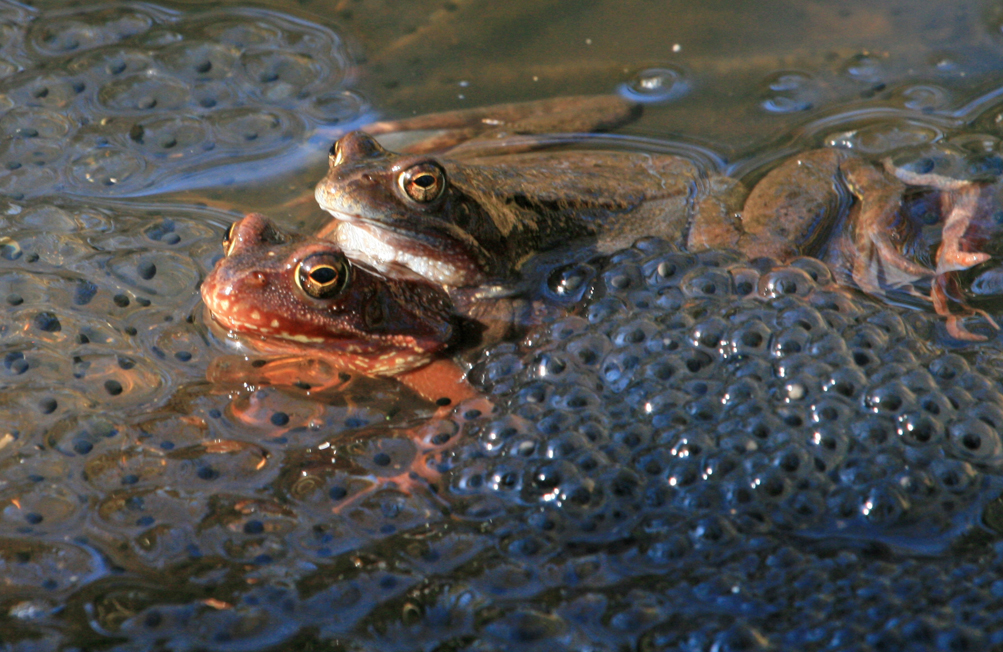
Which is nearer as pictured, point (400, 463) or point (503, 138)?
point (400, 463)

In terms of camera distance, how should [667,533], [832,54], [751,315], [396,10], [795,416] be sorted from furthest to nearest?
[396,10] → [832,54] → [751,315] → [795,416] → [667,533]

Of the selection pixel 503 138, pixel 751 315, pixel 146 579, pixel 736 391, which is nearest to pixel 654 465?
pixel 736 391

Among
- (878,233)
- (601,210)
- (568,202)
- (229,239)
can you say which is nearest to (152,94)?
(229,239)

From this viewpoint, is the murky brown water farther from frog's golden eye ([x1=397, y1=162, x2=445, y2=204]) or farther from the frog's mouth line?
frog's golden eye ([x1=397, y1=162, x2=445, y2=204])

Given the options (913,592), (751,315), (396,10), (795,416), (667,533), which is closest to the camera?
(913,592)

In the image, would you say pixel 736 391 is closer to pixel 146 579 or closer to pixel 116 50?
pixel 146 579

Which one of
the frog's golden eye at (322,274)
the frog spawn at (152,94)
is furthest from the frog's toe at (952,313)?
the frog spawn at (152,94)

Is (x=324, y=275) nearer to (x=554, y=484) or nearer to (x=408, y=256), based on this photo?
(x=408, y=256)
